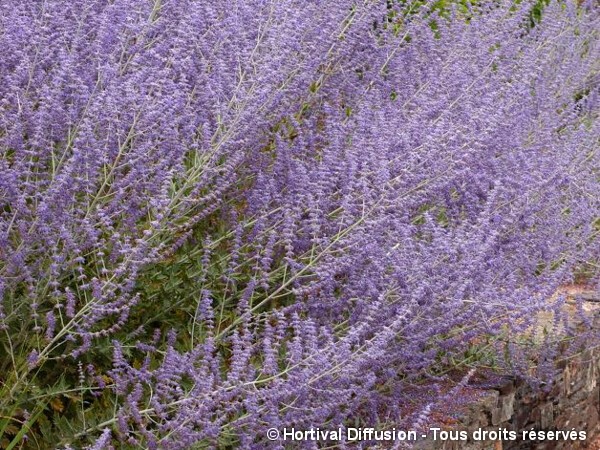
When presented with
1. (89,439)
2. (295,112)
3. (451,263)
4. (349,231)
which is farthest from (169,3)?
(89,439)

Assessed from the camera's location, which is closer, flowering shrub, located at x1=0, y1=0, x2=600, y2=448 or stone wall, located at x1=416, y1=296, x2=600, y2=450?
flowering shrub, located at x1=0, y1=0, x2=600, y2=448

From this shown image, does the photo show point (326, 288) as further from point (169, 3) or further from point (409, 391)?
point (169, 3)

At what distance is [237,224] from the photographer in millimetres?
3268

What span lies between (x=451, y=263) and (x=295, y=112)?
97 cm

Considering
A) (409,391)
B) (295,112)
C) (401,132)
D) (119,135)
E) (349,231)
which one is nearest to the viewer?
(119,135)

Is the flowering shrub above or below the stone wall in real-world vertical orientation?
above

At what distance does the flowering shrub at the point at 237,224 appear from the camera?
2.61 m

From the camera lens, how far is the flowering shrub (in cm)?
261

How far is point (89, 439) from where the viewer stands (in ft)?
8.80

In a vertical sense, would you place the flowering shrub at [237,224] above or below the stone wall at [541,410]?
above

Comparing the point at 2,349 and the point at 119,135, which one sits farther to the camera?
the point at 2,349

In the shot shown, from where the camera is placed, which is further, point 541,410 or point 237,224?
point 541,410

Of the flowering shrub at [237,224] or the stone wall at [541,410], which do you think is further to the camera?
the stone wall at [541,410]

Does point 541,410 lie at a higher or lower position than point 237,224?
lower
